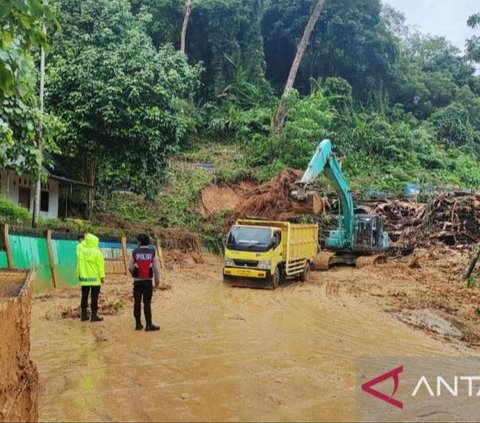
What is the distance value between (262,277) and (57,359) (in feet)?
30.7

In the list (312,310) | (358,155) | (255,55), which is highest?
(255,55)

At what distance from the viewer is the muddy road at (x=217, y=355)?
18.6 ft

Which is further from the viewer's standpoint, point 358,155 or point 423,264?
point 358,155

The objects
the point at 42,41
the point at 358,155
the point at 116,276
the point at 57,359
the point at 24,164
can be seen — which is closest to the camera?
the point at 42,41

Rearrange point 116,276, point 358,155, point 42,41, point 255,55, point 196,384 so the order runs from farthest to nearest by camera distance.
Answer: point 255,55 < point 358,155 < point 116,276 < point 196,384 < point 42,41

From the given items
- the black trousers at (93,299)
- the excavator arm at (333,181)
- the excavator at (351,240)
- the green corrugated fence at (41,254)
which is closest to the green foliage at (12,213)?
the green corrugated fence at (41,254)

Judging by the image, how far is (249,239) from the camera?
16.8m

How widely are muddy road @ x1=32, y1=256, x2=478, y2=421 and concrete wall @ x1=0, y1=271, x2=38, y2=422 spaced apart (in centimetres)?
19

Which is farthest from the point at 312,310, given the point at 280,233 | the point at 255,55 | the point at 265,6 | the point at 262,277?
the point at 265,6

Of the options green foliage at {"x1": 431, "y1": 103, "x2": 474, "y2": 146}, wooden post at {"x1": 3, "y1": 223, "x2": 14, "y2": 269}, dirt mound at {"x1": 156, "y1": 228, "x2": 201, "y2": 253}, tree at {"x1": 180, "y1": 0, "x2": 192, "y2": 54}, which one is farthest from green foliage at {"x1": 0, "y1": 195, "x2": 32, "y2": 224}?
green foliage at {"x1": 431, "y1": 103, "x2": 474, "y2": 146}

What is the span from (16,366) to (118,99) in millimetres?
15171

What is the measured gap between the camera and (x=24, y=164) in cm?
1467

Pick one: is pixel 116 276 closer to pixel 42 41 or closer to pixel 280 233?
pixel 280 233

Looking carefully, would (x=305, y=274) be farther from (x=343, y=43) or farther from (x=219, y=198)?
(x=343, y=43)
